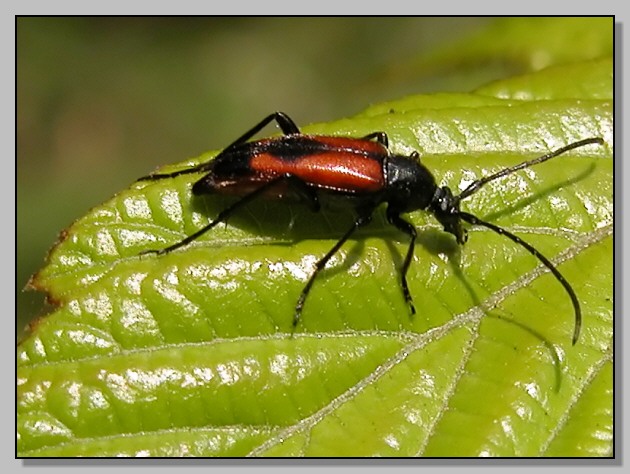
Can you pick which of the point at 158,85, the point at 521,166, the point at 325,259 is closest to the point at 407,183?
the point at 521,166

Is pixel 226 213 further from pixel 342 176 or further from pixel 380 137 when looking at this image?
pixel 380 137

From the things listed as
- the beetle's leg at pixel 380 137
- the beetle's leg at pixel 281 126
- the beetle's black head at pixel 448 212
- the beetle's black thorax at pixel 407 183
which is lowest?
the beetle's black head at pixel 448 212

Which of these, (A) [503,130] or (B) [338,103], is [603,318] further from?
(B) [338,103]

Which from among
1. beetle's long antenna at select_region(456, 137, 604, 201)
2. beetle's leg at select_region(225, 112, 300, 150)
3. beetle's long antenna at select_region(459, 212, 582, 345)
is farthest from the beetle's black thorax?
beetle's leg at select_region(225, 112, 300, 150)

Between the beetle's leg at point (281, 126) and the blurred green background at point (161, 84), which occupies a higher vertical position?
the blurred green background at point (161, 84)

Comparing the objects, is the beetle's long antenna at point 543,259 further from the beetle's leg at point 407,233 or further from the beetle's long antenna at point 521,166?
the beetle's leg at point 407,233

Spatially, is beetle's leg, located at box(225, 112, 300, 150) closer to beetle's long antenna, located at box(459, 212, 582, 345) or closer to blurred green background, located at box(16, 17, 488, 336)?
beetle's long antenna, located at box(459, 212, 582, 345)

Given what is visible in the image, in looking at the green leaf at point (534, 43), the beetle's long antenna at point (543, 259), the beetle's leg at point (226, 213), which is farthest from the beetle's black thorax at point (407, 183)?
the green leaf at point (534, 43)
